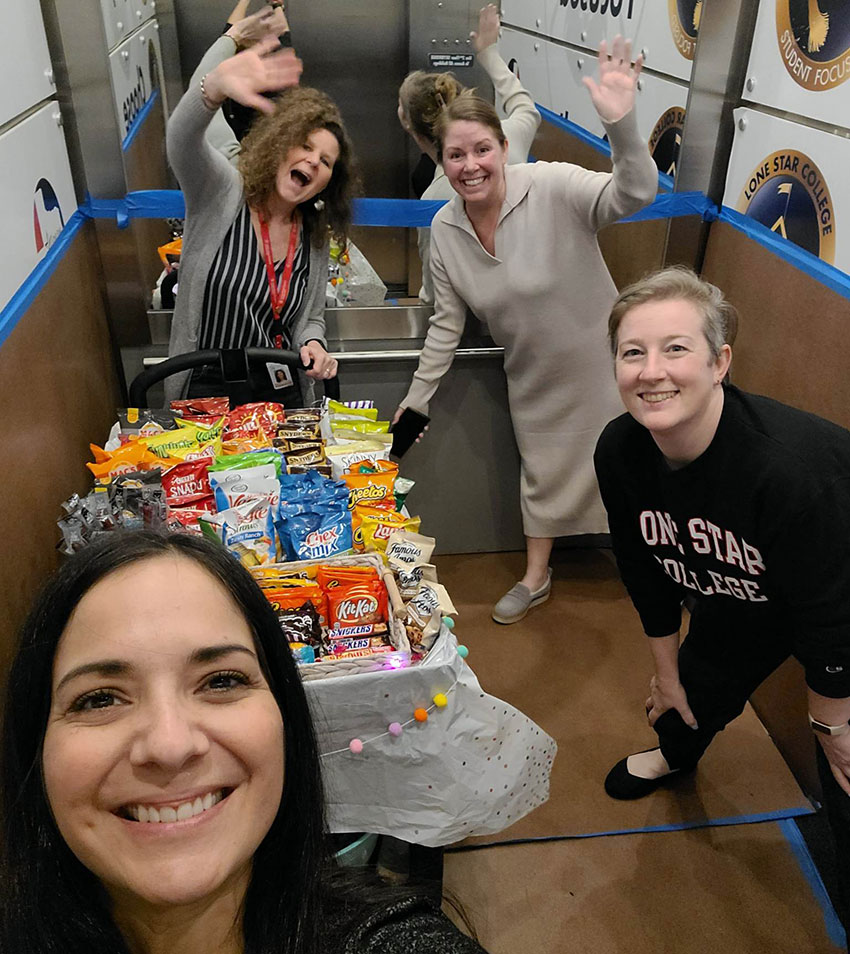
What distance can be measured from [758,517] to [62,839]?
4.12ft

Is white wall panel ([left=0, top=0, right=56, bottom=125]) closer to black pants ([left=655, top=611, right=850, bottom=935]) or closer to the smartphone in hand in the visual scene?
the smartphone in hand

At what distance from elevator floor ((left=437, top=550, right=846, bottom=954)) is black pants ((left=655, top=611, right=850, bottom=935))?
0.17 meters

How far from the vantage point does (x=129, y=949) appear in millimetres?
888

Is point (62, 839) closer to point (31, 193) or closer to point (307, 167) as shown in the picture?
point (31, 193)

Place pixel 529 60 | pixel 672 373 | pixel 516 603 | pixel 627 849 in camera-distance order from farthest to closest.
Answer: pixel 529 60 < pixel 516 603 < pixel 627 849 < pixel 672 373

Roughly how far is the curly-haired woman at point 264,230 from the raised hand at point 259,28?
6cm

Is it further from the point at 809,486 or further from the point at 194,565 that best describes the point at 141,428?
the point at 809,486

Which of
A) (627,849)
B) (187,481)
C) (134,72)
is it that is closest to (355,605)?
(187,481)

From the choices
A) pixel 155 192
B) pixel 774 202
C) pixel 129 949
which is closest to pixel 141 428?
pixel 155 192

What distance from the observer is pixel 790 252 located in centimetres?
220

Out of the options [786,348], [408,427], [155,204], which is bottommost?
[408,427]

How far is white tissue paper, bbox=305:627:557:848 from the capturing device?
144cm

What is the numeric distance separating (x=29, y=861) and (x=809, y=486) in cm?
134

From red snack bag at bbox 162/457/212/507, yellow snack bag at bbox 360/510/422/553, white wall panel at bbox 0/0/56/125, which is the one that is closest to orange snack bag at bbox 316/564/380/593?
yellow snack bag at bbox 360/510/422/553
